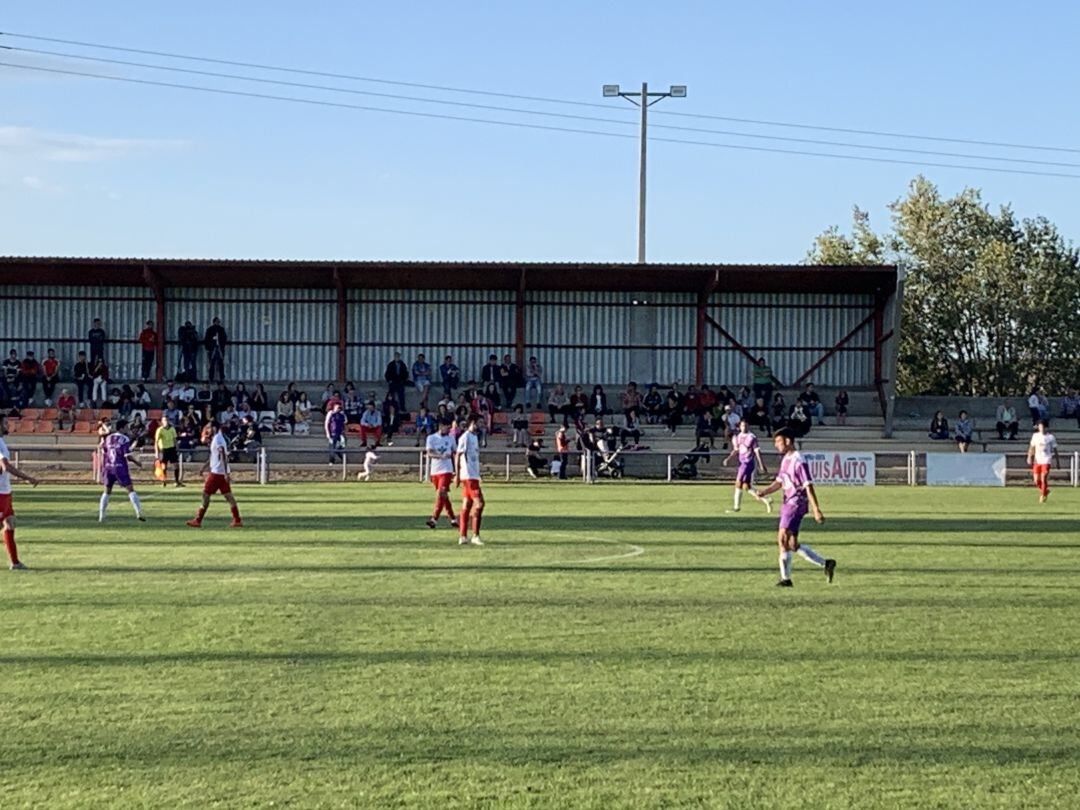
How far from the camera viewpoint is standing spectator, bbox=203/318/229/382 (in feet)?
171

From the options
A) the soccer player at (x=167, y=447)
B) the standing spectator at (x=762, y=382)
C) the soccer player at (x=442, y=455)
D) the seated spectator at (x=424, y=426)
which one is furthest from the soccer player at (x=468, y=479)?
the standing spectator at (x=762, y=382)

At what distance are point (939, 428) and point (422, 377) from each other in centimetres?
1741

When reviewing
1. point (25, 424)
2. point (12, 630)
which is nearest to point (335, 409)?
point (25, 424)

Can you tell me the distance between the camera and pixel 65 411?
48.2 metres

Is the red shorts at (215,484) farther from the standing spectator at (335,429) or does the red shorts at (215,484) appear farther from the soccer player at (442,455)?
the standing spectator at (335,429)

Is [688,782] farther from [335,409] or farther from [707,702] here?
[335,409]

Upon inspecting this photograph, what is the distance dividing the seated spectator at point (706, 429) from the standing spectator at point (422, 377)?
939 cm

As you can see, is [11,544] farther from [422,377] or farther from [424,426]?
[422,377]

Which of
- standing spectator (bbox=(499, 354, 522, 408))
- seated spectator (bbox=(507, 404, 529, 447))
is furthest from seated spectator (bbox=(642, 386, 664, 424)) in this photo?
standing spectator (bbox=(499, 354, 522, 408))

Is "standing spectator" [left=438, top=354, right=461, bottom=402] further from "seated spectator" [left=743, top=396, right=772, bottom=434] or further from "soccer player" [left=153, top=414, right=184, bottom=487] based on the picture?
"soccer player" [left=153, top=414, right=184, bottom=487]

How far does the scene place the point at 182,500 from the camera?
33.3m

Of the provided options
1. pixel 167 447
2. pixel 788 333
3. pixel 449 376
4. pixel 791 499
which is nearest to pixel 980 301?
pixel 788 333

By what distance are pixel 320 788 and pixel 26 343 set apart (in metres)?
50.0

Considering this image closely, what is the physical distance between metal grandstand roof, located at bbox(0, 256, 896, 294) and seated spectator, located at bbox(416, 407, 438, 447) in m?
6.31
